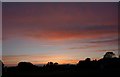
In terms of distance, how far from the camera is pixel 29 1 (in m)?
5.61

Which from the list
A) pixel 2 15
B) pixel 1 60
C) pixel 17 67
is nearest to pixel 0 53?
pixel 1 60

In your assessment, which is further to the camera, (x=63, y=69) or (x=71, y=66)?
(x=71, y=66)

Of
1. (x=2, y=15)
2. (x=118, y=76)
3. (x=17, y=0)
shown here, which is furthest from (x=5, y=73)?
(x=118, y=76)

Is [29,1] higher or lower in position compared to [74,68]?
higher

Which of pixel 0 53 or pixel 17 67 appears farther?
pixel 17 67

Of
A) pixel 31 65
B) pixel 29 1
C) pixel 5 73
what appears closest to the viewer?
pixel 29 1

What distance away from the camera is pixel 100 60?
28.6ft

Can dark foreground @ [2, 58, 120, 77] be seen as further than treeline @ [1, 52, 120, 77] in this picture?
No

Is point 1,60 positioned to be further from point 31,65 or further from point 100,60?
point 100,60

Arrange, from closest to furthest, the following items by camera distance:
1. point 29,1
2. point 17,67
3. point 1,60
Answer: point 29,1 < point 1,60 < point 17,67

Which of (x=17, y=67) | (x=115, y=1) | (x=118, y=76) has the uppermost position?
(x=115, y=1)

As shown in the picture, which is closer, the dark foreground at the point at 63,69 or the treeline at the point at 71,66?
the dark foreground at the point at 63,69

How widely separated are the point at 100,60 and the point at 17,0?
4.03m

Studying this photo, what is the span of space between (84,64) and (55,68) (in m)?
0.95
